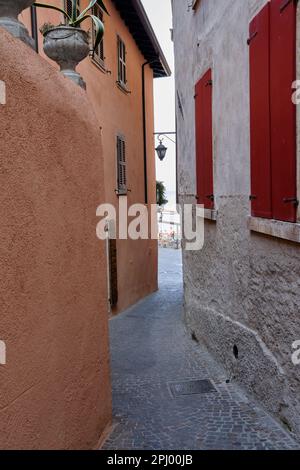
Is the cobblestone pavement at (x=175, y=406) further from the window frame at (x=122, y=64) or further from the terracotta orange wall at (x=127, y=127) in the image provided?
the window frame at (x=122, y=64)

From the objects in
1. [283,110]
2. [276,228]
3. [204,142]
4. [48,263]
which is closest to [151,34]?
[204,142]

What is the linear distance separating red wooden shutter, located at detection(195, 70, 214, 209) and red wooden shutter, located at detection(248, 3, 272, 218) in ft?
5.48

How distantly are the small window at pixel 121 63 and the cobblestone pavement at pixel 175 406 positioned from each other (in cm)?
635

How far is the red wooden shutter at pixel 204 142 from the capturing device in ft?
21.1

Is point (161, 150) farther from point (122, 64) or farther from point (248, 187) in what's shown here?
point (248, 187)

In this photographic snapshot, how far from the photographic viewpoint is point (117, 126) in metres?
11.1

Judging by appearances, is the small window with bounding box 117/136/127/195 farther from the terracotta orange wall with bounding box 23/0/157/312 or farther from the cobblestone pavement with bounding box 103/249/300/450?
the cobblestone pavement with bounding box 103/249/300/450

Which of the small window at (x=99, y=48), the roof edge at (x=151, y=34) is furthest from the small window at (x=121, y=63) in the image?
the small window at (x=99, y=48)

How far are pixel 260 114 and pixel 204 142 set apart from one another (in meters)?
2.33

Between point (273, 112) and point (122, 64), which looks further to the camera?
point (122, 64)

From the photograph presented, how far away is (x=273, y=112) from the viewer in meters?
4.10
